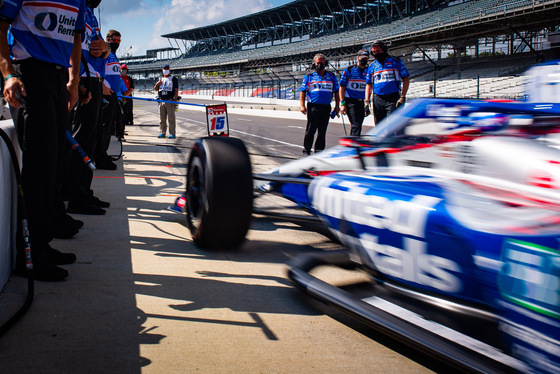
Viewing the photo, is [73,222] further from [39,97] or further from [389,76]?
[389,76]

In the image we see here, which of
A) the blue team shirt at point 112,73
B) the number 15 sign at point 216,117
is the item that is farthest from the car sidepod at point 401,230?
the number 15 sign at point 216,117

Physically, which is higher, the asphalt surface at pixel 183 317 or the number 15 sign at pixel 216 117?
the number 15 sign at pixel 216 117

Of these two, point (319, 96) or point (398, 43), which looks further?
point (398, 43)

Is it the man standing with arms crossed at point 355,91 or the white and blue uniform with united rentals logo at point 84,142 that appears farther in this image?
the man standing with arms crossed at point 355,91

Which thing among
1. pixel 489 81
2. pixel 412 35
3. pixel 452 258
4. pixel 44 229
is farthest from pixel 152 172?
pixel 412 35

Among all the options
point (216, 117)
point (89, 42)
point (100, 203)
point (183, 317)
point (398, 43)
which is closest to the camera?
point (183, 317)

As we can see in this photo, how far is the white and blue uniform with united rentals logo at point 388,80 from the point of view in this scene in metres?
7.75

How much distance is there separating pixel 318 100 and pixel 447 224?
669 centimetres

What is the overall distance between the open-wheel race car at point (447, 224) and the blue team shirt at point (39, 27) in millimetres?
1079

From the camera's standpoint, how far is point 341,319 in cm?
A: 270

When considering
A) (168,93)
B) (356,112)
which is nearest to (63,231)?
(356,112)

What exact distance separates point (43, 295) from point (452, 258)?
2076 mm

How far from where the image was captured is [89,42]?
4602 mm

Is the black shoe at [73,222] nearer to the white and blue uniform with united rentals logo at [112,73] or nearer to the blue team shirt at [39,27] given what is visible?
the blue team shirt at [39,27]
